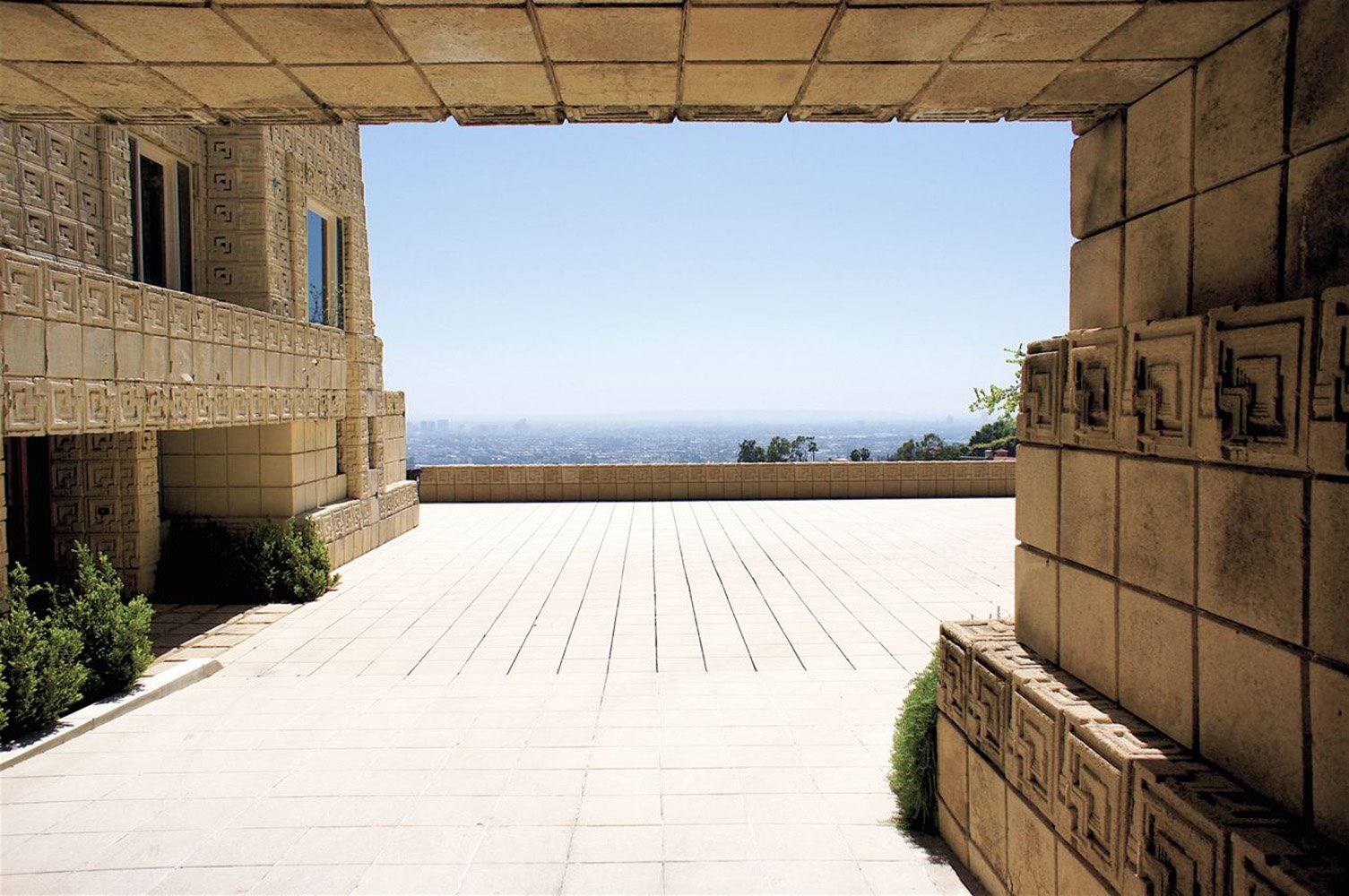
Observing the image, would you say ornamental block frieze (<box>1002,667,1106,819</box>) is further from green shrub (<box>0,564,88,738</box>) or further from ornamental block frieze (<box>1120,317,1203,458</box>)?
green shrub (<box>0,564,88,738</box>)

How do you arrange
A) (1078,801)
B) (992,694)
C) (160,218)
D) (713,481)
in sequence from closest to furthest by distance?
1. (1078,801)
2. (992,694)
3. (160,218)
4. (713,481)

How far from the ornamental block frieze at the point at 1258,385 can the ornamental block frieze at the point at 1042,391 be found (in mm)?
894

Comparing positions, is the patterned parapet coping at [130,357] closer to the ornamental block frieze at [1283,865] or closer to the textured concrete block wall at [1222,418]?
the textured concrete block wall at [1222,418]

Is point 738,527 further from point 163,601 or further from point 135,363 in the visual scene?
point 135,363

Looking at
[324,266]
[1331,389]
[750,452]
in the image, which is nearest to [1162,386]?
[1331,389]

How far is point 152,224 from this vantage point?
8930 mm

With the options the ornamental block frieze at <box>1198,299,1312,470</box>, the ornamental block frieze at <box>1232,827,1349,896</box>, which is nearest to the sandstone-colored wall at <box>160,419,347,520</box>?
the ornamental block frieze at <box>1198,299,1312,470</box>

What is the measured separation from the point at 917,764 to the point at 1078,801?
168 cm

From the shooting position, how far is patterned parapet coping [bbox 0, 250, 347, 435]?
5.80m

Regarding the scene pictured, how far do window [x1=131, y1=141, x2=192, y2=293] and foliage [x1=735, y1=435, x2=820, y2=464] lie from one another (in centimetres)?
1471

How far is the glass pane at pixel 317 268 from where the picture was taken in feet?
38.2

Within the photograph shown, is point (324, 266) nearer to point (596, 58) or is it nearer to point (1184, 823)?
point (596, 58)

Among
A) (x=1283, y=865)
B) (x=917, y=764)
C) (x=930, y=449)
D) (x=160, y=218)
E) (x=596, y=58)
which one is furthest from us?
(x=930, y=449)

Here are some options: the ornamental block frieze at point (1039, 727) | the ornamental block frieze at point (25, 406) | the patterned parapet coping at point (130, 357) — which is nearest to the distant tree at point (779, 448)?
the patterned parapet coping at point (130, 357)
